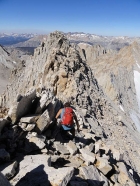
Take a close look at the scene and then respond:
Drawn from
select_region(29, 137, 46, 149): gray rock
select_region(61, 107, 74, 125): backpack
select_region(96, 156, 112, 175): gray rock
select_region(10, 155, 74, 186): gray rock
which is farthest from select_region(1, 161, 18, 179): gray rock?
select_region(61, 107, 74, 125): backpack

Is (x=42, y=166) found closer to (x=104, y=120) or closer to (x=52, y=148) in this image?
(x=52, y=148)

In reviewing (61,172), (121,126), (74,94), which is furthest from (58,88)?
(61,172)

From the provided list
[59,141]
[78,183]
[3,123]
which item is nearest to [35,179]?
[78,183]

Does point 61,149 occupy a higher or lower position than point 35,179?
lower

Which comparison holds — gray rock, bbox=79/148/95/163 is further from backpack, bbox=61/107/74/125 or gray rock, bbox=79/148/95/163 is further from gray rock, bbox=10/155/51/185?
gray rock, bbox=10/155/51/185

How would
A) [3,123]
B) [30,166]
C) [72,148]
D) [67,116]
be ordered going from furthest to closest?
[67,116] → [72,148] → [3,123] → [30,166]

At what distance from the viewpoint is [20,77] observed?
2991cm

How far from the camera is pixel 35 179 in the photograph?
6.61 m

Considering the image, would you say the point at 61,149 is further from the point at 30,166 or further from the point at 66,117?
the point at 30,166

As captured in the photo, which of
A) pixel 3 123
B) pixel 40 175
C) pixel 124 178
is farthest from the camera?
pixel 124 178

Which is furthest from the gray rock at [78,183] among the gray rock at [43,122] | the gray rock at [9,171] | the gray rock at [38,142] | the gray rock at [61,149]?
the gray rock at [43,122]

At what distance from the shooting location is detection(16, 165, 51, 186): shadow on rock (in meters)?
6.45

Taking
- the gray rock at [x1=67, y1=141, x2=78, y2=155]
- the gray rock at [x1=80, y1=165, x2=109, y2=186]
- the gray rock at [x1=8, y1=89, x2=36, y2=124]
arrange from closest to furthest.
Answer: the gray rock at [x1=80, y1=165, x2=109, y2=186]
the gray rock at [x1=8, y1=89, x2=36, y2=124]
the gray rock at [x1=67, y1=141, x2=78, y2=155]

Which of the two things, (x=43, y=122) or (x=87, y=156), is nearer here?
(x=87, y=156)
